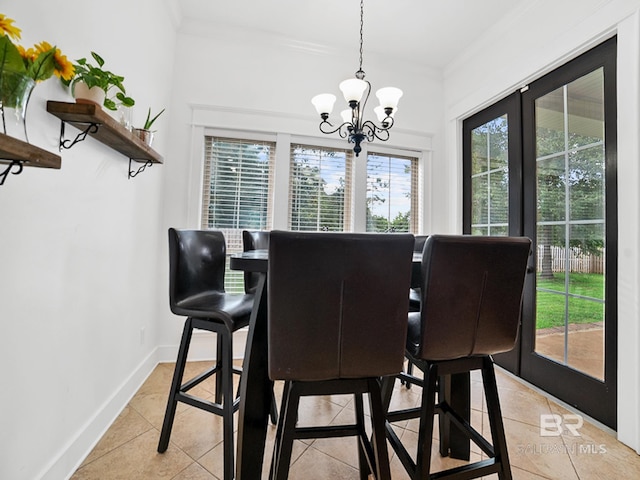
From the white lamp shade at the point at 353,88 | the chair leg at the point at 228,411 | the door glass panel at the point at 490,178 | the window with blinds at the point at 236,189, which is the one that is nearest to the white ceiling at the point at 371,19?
the door glass panel at the point at 490,178

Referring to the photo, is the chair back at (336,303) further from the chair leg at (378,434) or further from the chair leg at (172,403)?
the chair leg at (172,403)

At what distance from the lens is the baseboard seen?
1.24 m

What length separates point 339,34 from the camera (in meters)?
2.74

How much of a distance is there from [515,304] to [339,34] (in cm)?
274

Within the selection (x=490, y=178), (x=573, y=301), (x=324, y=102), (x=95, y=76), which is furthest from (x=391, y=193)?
(x=95, y=76)

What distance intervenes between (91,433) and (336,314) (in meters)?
1.50

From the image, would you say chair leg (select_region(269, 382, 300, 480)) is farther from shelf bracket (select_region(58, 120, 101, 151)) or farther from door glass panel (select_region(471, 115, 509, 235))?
door glass panel (select_region(471, 115, 509, 235))

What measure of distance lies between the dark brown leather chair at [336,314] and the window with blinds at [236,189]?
6.35ft

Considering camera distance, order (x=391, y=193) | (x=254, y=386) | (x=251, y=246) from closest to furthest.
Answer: (x=254, y=386), (x=251, y=246), (x=391, y=193)

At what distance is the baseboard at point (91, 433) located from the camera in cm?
124

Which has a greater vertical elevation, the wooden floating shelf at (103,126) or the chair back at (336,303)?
the wooden floating shelf at (103,126)

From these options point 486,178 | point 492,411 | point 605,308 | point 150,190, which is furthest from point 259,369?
point 486,178

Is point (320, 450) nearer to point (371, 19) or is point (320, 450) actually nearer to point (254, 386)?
point (254, 386)

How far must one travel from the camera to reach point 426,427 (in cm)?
109
